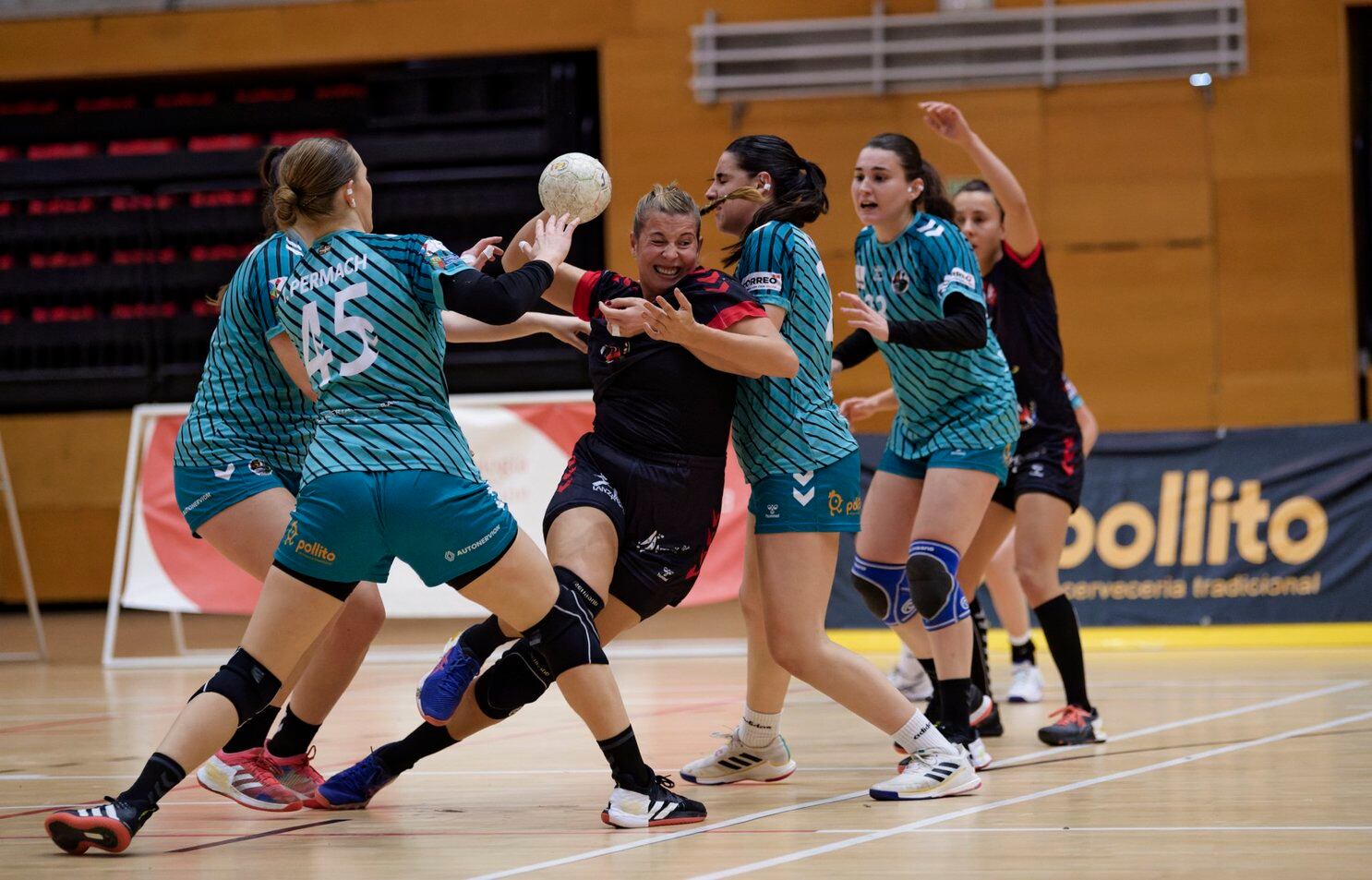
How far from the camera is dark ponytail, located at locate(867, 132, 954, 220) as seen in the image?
4.99 meters

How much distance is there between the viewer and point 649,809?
383cm

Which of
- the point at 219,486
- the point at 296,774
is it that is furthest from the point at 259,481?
the point at 296,774

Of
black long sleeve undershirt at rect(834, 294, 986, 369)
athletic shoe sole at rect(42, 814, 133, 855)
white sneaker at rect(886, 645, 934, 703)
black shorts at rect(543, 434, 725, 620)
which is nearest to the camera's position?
athletic shoe sole at rect(42, 814, 133, 855)

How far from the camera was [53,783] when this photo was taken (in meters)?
4.88

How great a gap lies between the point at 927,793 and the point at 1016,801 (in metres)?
0.24

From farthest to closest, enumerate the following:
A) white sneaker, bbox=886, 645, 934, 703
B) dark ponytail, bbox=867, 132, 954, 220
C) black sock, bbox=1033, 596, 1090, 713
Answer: white sneaker, bbox=886, 645, 934, 703 < black sock, bbox=1033, 596, 1090, 713 < dark ponytail, bbox=867, 132, 954, 220

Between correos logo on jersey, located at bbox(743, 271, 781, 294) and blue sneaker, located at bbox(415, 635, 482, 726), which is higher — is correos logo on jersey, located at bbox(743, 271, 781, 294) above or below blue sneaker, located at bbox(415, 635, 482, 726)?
above

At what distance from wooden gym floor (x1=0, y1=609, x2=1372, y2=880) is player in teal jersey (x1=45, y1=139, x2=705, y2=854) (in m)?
0.37

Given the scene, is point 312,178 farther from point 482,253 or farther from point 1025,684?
point 1025,684

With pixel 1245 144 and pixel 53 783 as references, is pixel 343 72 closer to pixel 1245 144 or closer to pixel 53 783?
pixel 1245 144

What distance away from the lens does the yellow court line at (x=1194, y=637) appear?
8.47 metres

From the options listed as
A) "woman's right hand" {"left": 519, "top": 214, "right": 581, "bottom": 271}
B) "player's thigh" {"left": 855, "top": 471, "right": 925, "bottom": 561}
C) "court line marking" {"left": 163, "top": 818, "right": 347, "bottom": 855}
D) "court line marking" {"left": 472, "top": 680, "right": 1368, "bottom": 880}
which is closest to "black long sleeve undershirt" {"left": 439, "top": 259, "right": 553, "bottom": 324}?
"woman's right hand" {"left": 519, "top": 214, "right": 581, "bottom": 271}

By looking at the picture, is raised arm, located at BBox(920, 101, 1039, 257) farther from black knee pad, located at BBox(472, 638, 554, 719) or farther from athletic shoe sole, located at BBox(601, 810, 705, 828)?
athletic shoe sole, located at BBox(601, 810, 705, 828)

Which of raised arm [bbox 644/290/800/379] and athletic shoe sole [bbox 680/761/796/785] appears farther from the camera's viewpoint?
athletic shoe sole [bbox 680/761/796/785]
